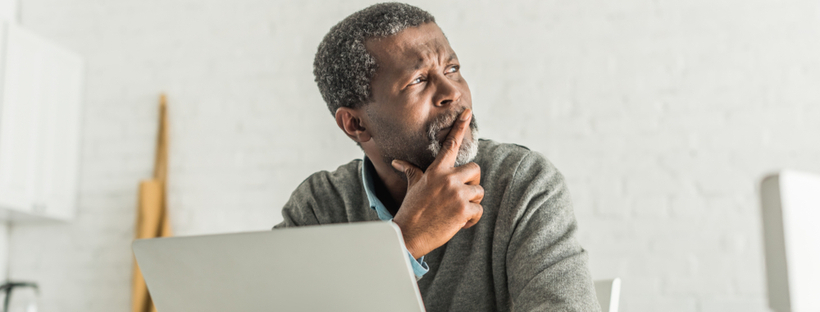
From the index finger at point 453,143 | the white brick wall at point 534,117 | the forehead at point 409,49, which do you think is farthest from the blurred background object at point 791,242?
the white brick wall at point 534,117

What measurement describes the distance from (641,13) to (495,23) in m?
0.59

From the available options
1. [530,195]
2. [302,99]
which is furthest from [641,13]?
[530,195]

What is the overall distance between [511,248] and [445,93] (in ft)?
1.09

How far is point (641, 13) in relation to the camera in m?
2.71

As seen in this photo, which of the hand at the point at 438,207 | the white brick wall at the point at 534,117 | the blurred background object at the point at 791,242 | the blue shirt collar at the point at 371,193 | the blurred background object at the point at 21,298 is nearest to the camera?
the blurred background object at the point at 791,242

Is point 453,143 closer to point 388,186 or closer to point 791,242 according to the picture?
point 388,186

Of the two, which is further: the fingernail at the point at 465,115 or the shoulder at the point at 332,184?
the shoulder at the point at 332,184

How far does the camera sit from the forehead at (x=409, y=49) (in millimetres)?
1398

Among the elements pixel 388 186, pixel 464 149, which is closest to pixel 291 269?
pixel 464 149

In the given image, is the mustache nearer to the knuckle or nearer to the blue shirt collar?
the knuckle

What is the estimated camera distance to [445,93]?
135 centimetres

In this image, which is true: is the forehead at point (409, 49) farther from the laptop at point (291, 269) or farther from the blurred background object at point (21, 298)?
the blurred background object at point (21, 298)

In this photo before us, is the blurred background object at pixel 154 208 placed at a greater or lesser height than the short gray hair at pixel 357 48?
lesser

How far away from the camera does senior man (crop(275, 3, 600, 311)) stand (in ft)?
3.62
